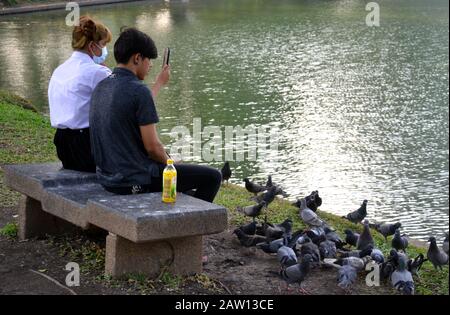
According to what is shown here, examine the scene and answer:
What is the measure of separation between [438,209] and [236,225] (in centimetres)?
331

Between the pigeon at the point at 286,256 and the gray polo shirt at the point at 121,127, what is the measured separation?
41.6 inches

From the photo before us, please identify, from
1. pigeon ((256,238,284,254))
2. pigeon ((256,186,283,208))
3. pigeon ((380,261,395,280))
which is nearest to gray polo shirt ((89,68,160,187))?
pigeon ((256,238,284,254))

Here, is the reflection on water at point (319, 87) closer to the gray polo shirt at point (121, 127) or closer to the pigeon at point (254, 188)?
the pigeon at point (254, 188)

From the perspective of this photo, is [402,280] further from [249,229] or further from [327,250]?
[249,229]

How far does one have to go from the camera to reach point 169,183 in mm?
4840

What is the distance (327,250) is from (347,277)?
2.13ft

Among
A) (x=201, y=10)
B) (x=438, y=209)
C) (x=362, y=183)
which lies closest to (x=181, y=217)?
(x=438, y=209)

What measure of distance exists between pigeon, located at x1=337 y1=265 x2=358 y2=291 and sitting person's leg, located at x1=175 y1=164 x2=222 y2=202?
98 cm

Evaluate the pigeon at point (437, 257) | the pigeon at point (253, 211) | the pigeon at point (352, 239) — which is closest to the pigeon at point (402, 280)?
the pigeon at point (437, 257)

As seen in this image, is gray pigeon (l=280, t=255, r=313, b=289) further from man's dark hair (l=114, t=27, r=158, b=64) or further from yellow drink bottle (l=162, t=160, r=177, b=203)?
man's dark hair (l=114, t=27, r=158, b=64)

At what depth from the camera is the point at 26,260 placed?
17.6 feet

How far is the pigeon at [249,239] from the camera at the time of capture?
607 cm
